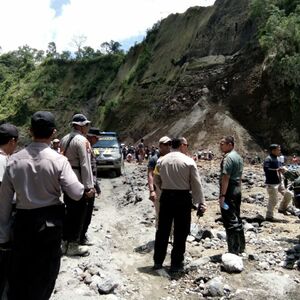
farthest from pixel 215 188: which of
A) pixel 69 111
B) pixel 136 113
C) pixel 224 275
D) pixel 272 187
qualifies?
pixel 69 111

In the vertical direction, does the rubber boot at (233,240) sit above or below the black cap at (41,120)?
below

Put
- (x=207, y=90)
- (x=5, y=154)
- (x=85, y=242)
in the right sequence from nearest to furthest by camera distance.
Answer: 1. (x=5, y=154)
2. (x=85, y=242)
3. (x=207, y=90)

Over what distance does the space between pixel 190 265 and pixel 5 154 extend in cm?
353

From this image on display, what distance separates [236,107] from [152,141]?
709 centimetres

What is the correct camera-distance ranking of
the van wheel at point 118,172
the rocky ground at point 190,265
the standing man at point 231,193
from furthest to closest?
the van wheel at point 118,172
the standing man at point 231,193
the rocky ground at point 190,265

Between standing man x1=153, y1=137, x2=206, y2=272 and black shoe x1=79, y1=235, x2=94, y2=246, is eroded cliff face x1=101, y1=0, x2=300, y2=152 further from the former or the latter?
standing man x1=153, y1=137, x2=206, y2=272

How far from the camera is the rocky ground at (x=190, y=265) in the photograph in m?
5.70

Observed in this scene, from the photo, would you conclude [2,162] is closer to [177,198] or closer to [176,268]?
[177,198]

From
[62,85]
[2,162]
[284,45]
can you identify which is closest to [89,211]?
[2,162]

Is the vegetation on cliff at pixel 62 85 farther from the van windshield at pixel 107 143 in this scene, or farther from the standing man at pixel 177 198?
the standing man at pixel 177 198

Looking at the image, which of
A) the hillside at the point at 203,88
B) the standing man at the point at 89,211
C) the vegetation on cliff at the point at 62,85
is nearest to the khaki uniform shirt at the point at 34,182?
the standing man at the point at 89,211

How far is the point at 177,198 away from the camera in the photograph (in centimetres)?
631

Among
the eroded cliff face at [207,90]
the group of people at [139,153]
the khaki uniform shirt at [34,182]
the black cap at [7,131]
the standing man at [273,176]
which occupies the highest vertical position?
the eroded cliff face at [207,90]

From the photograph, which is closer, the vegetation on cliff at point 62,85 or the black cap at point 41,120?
the black cap at point 41,120
